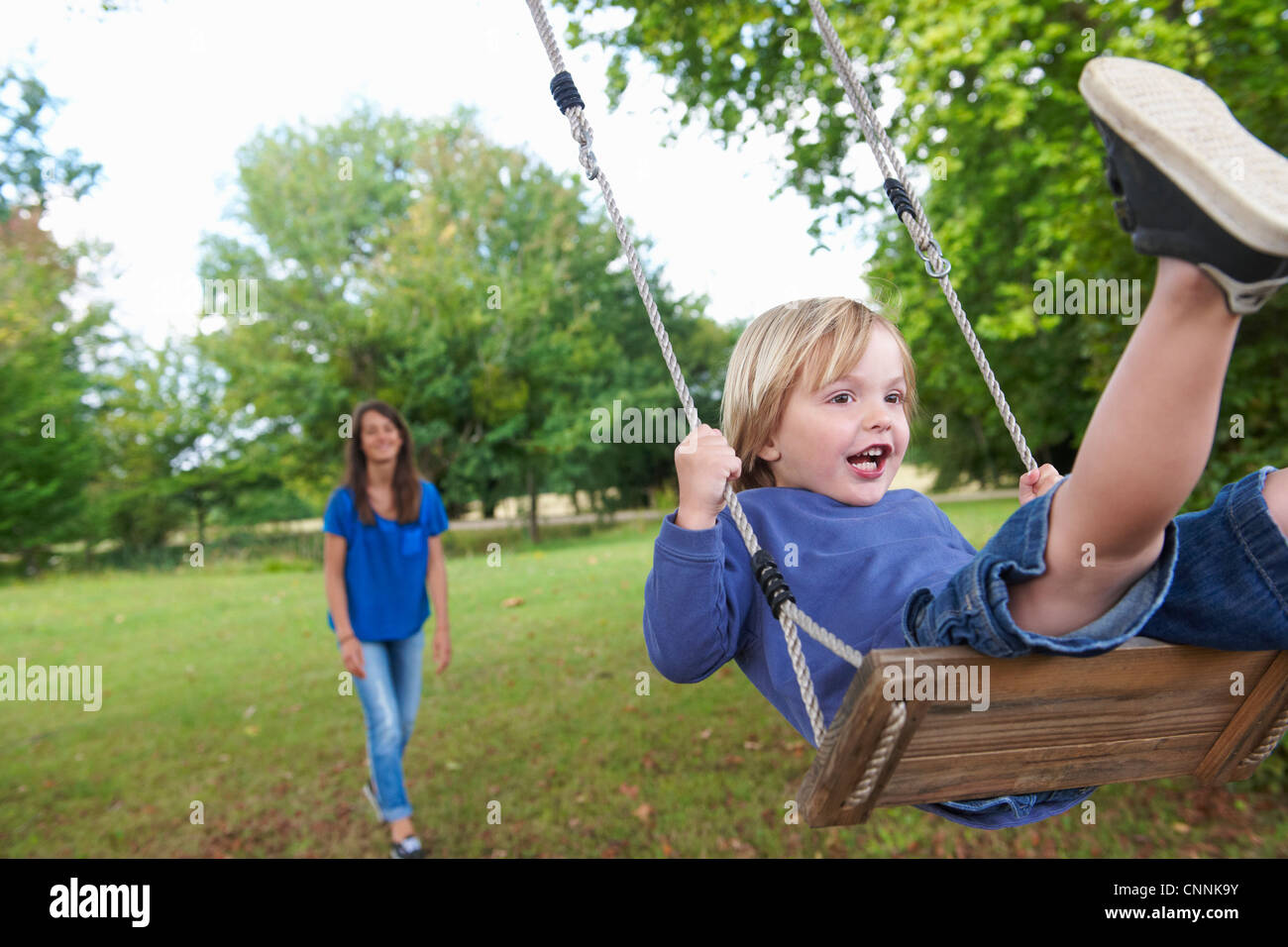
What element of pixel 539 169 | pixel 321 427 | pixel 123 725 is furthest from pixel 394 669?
pixel 539 169

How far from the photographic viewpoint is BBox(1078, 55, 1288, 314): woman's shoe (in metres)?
0.90

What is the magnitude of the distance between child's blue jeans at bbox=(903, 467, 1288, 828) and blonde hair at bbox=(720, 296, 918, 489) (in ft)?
1.76

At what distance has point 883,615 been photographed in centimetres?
164

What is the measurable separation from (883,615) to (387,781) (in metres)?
3.03

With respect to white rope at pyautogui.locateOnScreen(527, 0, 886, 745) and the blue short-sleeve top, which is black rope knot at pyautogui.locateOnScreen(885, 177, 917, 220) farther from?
the blue short-sleeve top

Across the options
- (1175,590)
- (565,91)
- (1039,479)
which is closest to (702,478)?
(1175,590)

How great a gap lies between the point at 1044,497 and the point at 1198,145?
0.46m

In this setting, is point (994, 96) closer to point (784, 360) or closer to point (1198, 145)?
point (784, 360)

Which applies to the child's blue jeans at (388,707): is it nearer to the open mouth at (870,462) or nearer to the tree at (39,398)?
the open mouth at (870,462)

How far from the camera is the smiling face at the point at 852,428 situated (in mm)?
1752

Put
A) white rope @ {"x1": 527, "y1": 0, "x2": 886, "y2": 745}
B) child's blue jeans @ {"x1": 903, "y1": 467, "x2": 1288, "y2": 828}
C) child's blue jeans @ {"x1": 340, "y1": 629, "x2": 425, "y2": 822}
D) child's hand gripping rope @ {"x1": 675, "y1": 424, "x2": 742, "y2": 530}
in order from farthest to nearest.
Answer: child's blue jeans @ {"x1": 340, "y1": 629, "x2": 425, "y2": 822} < child's hand gripping rope @ {"x1": 675, "y1": 424, "x2": 742, "y2": 530} < white rope @ {"x1": 527, "y1": 0, "x2": 886, "y2": 745} < child's blue jeans @ {"x1": 903, "y1": 467, "x2": 1288, "y2": 828}

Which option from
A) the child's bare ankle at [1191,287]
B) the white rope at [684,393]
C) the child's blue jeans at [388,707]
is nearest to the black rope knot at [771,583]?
the white rope at [684,393]

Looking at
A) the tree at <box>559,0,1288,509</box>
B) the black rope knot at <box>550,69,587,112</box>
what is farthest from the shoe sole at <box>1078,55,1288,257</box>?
the tree at <box>559,0,1288,509</box>

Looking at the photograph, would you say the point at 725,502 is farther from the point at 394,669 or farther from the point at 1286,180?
the point at 394,669
